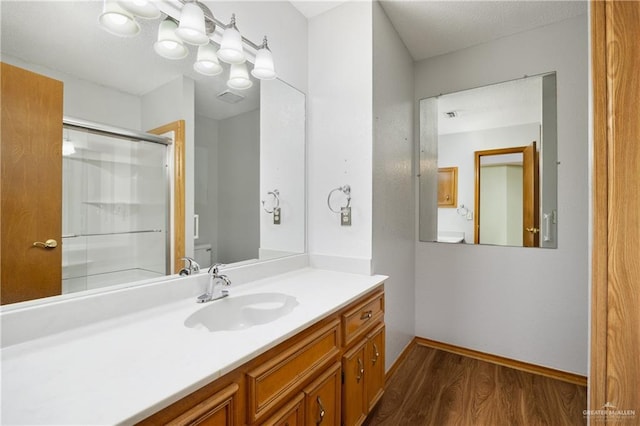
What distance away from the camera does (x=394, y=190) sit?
83.7 inches

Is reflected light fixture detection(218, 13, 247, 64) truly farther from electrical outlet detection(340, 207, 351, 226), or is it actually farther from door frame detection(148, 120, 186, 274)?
electrical outlet detection(340, 207, 351, 226)

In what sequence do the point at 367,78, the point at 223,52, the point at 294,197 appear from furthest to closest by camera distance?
the point at 294,197, the point at 367,78, the point at 223,52

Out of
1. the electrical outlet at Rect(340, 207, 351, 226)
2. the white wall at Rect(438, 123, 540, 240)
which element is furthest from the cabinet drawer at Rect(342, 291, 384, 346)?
the white wall at Rect(438, 123, 540, 240)

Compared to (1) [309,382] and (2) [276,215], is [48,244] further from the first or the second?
(2) [276,215]

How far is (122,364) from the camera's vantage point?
0.71 meters

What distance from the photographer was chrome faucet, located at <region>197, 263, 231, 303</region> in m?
1.25

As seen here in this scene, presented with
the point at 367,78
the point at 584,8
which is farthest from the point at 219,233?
the point at 584,8

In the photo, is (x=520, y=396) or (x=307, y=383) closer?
(x=307, y=383)

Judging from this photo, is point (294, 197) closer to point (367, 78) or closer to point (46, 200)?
point (367, 78)

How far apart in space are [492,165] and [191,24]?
227 centimetres

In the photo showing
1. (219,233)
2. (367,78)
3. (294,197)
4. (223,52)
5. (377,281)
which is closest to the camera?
(223,52)

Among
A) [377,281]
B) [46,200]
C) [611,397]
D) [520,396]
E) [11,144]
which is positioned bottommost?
[520,396]

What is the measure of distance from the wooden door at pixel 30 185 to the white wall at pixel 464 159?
2.45m

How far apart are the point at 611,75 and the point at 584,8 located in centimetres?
173
